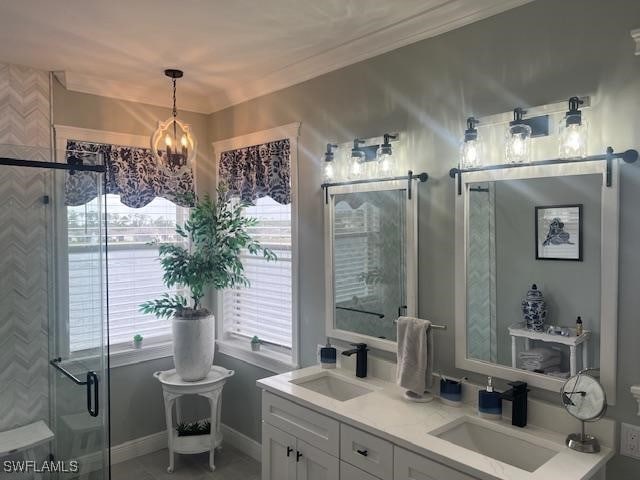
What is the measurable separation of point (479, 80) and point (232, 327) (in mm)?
2661

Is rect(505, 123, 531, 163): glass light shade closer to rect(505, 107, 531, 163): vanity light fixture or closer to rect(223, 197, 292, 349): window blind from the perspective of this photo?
rect(505, 107, 531, 163): vanity light fixture

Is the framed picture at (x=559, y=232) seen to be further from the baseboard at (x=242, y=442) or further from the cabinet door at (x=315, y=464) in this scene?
the baseboard at (x=242, y=442)

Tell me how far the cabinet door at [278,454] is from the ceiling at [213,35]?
2080mm

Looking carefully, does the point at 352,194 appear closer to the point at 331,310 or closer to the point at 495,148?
the point at 331,310

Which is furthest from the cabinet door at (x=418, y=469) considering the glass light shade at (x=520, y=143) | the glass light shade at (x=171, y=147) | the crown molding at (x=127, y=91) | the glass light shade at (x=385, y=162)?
the crown molding at (x=127, y=91)

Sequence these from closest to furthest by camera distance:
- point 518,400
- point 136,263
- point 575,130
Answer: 1. point 575,130
2. point 518,400
3. point 136,263

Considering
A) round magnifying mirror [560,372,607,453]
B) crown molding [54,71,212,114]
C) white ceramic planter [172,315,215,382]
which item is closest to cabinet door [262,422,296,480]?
white ceramic planter [172,315,215,382]

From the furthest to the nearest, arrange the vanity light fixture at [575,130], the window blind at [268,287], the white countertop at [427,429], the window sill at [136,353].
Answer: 1. the window sill at [136,353]
2. the window blind at [268,287]
3. the vanity light fixture at [575,130]
4. the white countertop at [427,429]

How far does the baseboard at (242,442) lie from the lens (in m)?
3.64

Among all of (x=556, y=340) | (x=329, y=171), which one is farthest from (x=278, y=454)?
(x=329, y=171)

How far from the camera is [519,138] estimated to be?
2.11 meters

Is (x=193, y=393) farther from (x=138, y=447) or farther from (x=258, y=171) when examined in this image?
(x=258, y=171)

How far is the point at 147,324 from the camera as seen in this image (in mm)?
3840

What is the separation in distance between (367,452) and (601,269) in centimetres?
119
